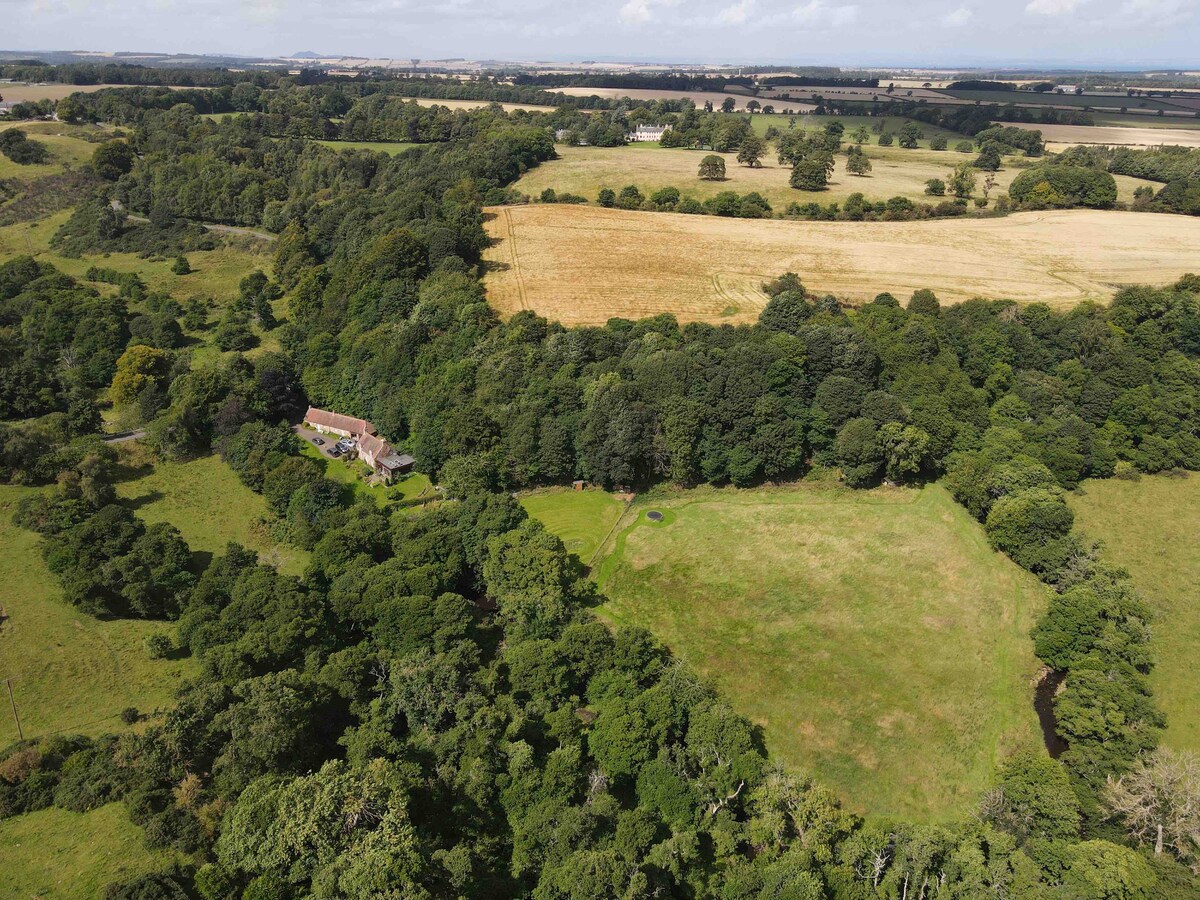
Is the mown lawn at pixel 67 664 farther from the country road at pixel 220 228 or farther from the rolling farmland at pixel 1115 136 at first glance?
the rolling farmland at pixel 1115 136

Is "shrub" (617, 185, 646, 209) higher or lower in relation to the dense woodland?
higher

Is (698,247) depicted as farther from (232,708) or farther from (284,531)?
(232,708)

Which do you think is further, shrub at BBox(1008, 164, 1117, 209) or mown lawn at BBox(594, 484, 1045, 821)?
shrub at BBox(1008, 164, 1117, 209)

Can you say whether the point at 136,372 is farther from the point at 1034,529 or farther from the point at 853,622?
the point at 1034,529

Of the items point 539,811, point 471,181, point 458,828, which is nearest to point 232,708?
point 458,828

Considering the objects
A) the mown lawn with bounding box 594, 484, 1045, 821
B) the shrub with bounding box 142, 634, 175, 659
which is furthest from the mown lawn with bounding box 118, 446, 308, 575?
the mown lawn with bounding box 594, 484, 1045, 821

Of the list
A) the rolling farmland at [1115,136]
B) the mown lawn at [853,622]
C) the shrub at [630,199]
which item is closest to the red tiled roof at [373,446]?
the mown lawn at [853,622]

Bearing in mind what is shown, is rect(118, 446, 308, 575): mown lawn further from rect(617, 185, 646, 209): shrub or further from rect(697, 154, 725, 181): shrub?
rect(697, 154, 725, 181): shrub

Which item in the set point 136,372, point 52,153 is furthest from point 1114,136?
point 52,153
